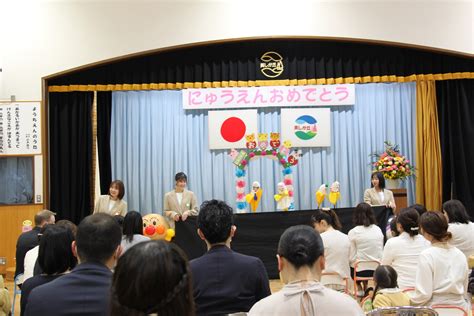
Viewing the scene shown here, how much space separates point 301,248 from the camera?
1877 mm

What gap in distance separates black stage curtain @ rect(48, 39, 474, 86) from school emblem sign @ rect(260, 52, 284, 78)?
0.06 m

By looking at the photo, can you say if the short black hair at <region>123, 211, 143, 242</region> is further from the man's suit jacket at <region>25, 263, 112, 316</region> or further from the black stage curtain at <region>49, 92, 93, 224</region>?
the black stage curtain at <region>49, 92, 93, 224</region>

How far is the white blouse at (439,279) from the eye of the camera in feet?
10.4

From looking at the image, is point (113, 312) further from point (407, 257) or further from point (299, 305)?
point (407, 257)

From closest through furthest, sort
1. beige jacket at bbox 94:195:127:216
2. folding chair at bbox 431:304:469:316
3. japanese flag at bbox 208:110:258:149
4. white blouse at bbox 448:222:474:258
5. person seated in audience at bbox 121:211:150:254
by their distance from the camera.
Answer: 1. folding chair at bbox 431:304:469:316
2. person seated in audience at bbox 121:211:150:254
3. white blouse at bbox 448:222:474:258
4. beige jacket at bbox 94:195:127:216
5. japanese flag at bbox 208:110:258:149

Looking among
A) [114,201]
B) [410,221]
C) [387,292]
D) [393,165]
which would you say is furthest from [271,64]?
[387,292]

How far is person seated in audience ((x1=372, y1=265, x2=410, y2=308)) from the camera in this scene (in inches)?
129

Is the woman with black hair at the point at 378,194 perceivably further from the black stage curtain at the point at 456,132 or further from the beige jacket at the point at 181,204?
the beige jacket at the point at 181,204

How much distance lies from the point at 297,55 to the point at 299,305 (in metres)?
7.17

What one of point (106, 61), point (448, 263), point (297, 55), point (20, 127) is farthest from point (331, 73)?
point (448, 263)

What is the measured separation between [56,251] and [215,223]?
2.31 ft

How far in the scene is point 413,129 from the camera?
8.91 metres

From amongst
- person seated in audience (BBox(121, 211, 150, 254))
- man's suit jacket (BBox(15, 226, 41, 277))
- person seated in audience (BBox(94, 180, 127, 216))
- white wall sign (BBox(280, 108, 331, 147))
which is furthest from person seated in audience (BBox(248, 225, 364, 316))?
white wall sign (BBox(280, 108, 331, 147))

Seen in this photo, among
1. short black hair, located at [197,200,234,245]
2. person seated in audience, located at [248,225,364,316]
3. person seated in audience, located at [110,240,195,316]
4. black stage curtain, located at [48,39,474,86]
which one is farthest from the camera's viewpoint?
black stage curtain, located at [48,39,474,86]
